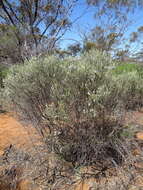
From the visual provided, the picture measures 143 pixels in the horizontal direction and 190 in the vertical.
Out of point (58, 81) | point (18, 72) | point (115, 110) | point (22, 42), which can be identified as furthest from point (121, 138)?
point (22, 42)

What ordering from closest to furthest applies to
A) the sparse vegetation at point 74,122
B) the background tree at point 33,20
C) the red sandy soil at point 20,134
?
the sparse vegetation at point 74,122, the red sandy soil at point 20,134, the background tree at point 33,20

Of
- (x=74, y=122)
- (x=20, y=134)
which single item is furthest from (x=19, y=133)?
(x=74, y=122)

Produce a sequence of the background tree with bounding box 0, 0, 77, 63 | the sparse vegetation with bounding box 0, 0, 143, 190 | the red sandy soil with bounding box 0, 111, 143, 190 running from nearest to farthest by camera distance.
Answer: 1. the sparse vegetation with bounding box 0, 0, 143, 190
2. the red sandy soil with bounding box 0, 111, 143, 190
3. the background tree with bounding box 0, 0, 77, 63

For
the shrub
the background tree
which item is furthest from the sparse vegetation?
the background tree

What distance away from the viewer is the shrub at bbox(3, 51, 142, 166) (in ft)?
6.58

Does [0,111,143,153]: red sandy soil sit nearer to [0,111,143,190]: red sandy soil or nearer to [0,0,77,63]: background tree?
[0,111,143,190]: red sandy soil

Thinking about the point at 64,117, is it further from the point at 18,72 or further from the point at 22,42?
the point at 22,42

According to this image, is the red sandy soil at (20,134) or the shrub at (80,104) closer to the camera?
the shrub at (80,104)

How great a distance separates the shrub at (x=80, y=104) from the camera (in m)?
2.01

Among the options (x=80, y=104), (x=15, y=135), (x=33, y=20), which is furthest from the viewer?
(x=33, y=20)

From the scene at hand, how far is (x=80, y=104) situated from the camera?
2.08m

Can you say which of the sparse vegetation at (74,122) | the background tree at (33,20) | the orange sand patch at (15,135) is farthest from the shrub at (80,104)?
the background tree at (33,20)

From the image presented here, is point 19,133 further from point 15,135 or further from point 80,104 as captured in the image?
point 80,104

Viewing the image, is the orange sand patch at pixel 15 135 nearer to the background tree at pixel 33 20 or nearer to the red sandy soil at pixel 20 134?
the red sandy soil at pixel 20 134
